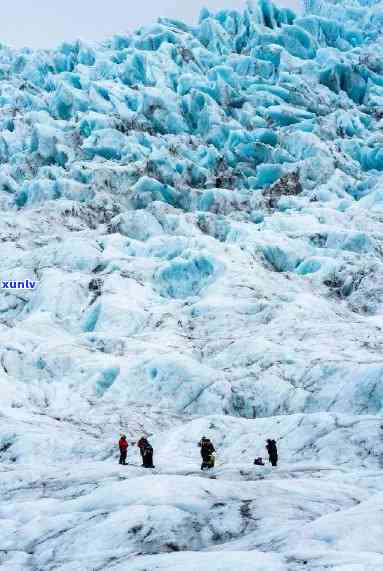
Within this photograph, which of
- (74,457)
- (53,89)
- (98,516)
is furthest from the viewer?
(53,89)

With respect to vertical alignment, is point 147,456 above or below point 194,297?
below

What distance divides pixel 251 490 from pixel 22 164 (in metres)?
55.3

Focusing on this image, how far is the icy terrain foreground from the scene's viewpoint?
35.2 feet

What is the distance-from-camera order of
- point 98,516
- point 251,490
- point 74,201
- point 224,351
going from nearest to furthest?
1. point 98,516
2. point 251,490
3. point 224,351
4. point 74,201

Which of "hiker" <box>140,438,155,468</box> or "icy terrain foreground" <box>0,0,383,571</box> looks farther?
"hiker" <box>140,438,155,468</box>

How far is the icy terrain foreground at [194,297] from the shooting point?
10.7m

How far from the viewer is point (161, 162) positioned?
187ft

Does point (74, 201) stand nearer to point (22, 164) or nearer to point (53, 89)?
point (22, 164)

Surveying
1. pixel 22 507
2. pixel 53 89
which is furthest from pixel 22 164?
pixel 22 507

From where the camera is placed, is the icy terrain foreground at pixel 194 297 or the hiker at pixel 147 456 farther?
the hiker at pixel 147 456

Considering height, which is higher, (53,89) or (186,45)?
(186,45)

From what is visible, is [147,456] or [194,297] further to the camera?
[194,297]

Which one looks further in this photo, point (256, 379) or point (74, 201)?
point (74, 201)

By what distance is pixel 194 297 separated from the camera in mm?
36188
